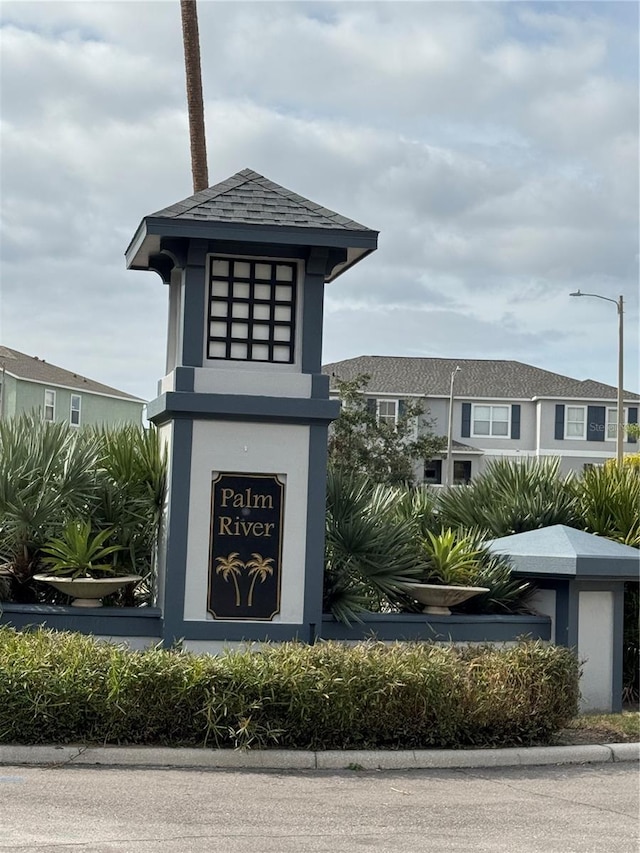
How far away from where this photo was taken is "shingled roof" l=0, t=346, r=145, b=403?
168 feet

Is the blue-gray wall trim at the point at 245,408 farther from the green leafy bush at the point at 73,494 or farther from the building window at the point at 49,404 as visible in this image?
the building window at the point at 49,404

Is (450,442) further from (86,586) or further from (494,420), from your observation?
(86,586)

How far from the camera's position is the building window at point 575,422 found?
60.2 metres

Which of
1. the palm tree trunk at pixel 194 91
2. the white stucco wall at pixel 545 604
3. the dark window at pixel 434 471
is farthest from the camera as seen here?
the dark window at pixel 434 471

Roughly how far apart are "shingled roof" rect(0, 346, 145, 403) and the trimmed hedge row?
4058 centimetres

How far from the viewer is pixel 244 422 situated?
1165 centimetres

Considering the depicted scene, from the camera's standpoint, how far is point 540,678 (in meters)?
10.2

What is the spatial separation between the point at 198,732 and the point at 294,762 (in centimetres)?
82

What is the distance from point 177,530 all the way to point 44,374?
43.5m

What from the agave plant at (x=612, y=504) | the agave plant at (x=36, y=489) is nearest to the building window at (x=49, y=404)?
the agave plant at (x=612, y=504)

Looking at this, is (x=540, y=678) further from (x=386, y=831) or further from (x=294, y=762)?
(x=386, y=831)

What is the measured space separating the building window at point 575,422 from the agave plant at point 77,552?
50.4 meters

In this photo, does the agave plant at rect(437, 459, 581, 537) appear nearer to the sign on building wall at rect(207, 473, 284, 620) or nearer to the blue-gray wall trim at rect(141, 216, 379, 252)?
the sign on building wall at rect(207, 473, 284, 620)

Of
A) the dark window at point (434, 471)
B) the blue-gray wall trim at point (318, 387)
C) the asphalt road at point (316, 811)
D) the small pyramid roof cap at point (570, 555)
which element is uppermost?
the dark window at point (434, 471)
